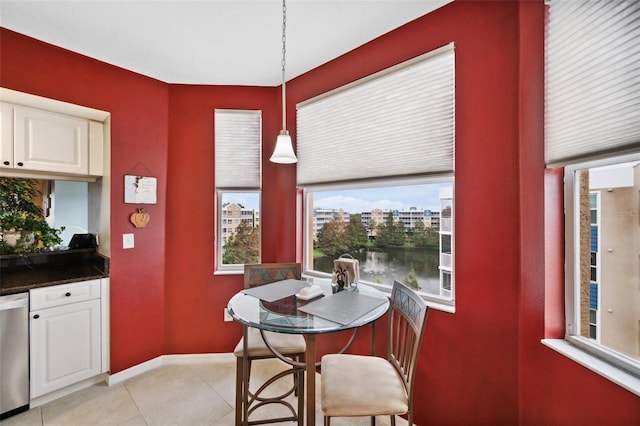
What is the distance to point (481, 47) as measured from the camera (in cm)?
152

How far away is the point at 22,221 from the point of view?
2236 mm

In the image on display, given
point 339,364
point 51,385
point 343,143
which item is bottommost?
point 51,385

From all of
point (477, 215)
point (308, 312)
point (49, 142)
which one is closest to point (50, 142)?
point (49, 142)

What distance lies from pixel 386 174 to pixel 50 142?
2624 millimetres

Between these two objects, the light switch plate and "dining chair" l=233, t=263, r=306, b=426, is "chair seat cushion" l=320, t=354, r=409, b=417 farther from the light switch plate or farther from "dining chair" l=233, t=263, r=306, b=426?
the light switch plate

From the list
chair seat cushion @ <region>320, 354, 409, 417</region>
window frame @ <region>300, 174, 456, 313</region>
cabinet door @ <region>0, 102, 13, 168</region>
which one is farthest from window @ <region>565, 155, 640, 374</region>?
cabinet door @ <region>0, 102, 13, 168</region>

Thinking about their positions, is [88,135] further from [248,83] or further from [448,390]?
[448,390]

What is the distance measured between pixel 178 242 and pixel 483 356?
2.60 metres

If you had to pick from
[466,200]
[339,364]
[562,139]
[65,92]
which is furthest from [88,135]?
[562,139]

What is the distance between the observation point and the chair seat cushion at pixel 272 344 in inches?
64.4

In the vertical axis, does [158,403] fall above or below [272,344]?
below

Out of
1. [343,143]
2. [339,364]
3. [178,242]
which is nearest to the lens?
[339,364]

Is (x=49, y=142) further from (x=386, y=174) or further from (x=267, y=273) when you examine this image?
(x=386, y=174)

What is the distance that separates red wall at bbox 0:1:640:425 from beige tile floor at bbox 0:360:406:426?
246 millimetres
